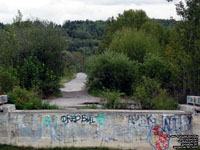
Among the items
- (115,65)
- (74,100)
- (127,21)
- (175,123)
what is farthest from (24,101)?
(127,21)

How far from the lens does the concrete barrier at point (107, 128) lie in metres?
11.1

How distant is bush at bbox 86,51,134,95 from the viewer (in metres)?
22.1

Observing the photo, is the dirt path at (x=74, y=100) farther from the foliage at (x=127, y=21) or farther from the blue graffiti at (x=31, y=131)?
the foliage at (x=127, y=21)

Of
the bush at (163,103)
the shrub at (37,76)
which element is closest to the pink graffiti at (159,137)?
the bush at (163,103)

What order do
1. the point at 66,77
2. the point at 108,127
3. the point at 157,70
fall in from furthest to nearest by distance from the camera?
1. the point at 66,77
2. the point at 157,70
3. the point at 108,127

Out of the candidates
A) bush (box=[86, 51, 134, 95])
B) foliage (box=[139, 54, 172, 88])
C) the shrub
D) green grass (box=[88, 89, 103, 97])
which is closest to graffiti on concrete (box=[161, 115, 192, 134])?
Answer: foliage (box=[139, 54, 172, 88])

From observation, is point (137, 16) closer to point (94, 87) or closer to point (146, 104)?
point (94, 87)

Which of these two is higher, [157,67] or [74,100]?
[157,67]

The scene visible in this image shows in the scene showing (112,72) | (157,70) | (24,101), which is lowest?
(24,101)

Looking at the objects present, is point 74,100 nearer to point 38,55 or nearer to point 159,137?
point 38,55

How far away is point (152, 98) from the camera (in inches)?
541

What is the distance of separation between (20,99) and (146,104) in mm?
5571

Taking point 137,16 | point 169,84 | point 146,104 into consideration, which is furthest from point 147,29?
point 146,104

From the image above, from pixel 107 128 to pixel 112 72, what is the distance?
11.6m
